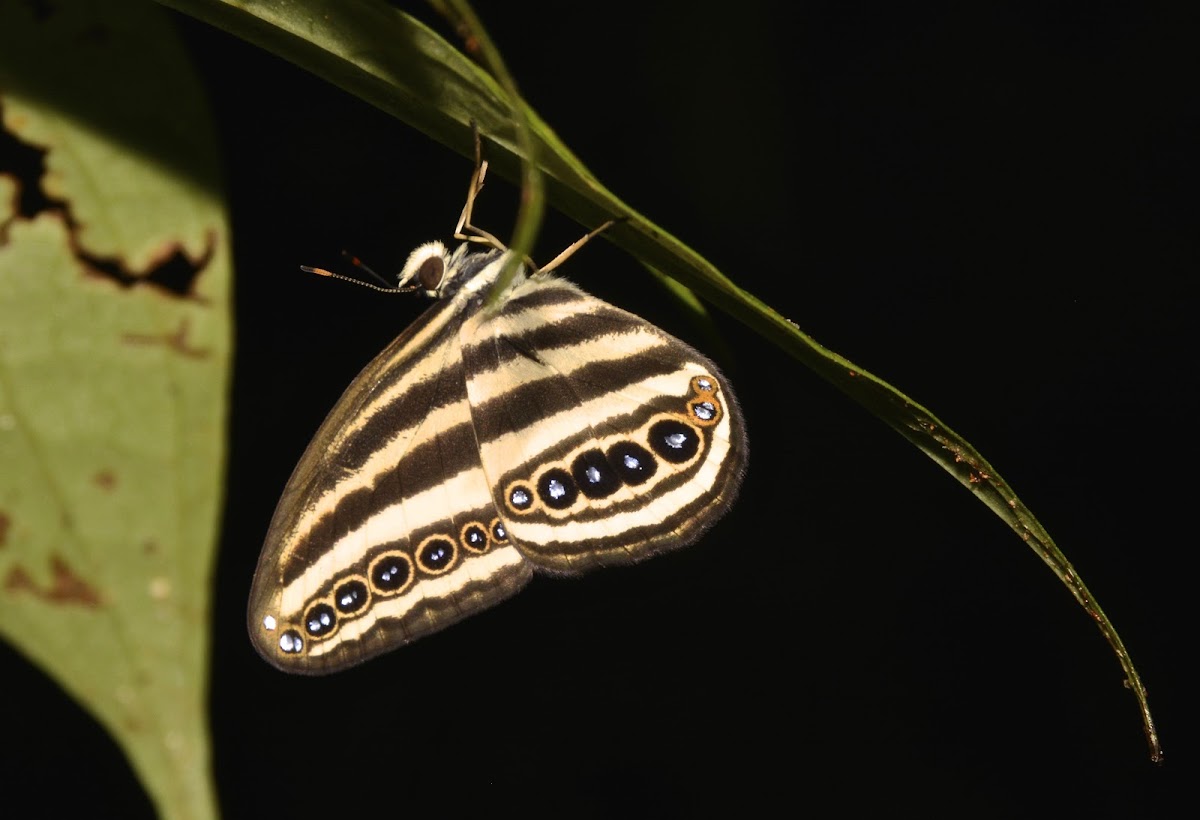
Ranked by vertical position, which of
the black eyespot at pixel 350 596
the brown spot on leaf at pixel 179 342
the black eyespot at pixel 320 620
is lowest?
the black eyespot at pixel 320 620

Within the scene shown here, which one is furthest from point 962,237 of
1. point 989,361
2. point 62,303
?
point 62,303

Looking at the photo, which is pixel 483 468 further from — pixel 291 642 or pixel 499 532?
pixel 291 642

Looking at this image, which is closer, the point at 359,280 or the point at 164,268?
the point at 164,268

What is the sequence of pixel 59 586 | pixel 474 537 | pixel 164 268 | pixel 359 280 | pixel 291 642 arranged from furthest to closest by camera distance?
pixel 359 280
pixel 474 537
pixel 291 642
pixel 164 268
pixel 59 586

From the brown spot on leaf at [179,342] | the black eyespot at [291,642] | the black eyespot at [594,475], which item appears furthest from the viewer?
the black eyespot at [594,475]

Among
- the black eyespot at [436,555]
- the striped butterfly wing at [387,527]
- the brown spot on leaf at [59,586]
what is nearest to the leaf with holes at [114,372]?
the brown spot on leaf at [59,586]

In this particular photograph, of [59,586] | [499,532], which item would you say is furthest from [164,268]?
[499,532]

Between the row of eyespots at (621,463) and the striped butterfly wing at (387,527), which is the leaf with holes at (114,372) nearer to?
the striped butterfly wing at (387,527)
